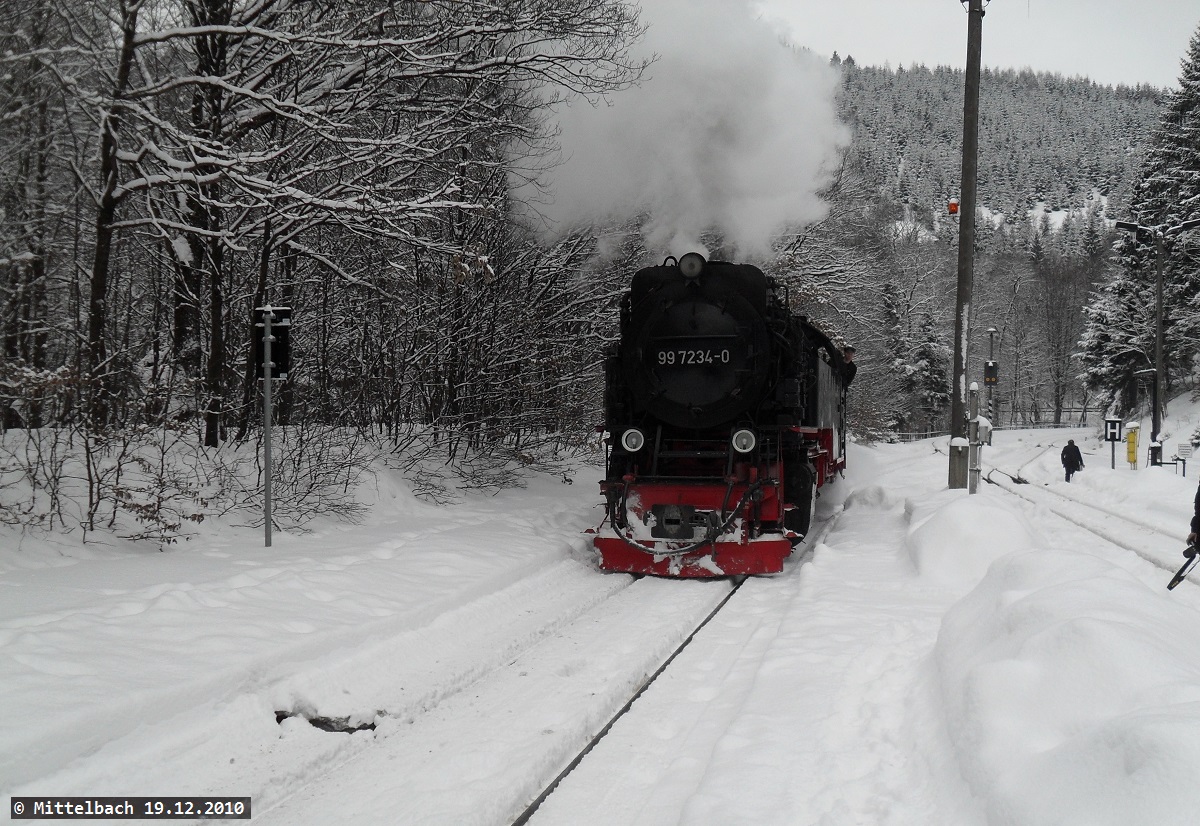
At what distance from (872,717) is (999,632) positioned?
83cm

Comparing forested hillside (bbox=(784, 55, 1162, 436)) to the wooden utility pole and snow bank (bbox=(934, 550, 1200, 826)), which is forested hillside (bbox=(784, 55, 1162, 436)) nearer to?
the wooden utility pole

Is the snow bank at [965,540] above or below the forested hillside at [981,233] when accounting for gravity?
below

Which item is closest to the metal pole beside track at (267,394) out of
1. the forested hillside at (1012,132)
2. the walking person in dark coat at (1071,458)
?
the walking person in dark coat at (1071,458)

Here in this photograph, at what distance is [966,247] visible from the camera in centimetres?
1302

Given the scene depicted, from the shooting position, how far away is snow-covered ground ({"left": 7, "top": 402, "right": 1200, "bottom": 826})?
3219 mm

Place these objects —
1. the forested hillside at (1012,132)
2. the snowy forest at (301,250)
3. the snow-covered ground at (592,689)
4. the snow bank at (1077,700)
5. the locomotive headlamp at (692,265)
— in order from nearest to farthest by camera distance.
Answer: the snow bank at (1077,700)
the snow-covered ground at (592,689)
the snowy forest at (301,250)
the locomotive headlamp at (692,265)
the forested hillside at (1012,132)

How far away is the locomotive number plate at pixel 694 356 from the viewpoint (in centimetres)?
890

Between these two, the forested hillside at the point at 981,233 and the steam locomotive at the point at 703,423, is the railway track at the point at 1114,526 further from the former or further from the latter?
the forested hillside at the point at 981,233

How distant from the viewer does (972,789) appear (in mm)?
3154

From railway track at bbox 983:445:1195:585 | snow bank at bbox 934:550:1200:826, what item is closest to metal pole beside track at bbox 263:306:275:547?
snow bank at bbox 934:550:1200:826

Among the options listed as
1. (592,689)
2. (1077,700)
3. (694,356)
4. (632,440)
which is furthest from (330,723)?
(694,356)

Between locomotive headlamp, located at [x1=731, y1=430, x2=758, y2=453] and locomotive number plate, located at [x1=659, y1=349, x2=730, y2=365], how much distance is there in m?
0.81

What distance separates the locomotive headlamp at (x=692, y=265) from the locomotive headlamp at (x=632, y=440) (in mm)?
1764

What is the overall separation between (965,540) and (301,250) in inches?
323
